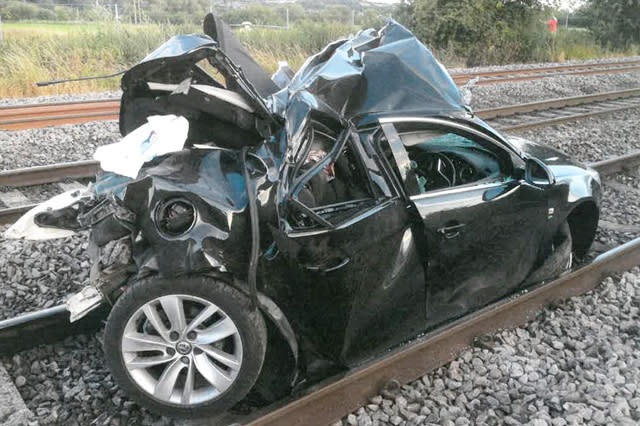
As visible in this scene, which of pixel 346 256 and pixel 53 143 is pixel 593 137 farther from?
pixel 53 143

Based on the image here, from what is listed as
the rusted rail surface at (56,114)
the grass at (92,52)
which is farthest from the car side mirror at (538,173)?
the grass at (92,52)

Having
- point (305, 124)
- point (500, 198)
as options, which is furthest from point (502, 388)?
point (305, 124)

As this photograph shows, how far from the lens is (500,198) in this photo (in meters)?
4.48

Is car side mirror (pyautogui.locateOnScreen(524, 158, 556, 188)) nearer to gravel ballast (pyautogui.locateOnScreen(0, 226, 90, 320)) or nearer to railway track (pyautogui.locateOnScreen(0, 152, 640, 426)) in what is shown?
railway track (pyautogui.locateOnScreen(0, 152, 640, 426))

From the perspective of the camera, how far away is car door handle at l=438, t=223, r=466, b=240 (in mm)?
4151

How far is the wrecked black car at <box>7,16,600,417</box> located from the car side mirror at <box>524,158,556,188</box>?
0.55ft

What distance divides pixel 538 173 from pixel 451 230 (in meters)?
1.06

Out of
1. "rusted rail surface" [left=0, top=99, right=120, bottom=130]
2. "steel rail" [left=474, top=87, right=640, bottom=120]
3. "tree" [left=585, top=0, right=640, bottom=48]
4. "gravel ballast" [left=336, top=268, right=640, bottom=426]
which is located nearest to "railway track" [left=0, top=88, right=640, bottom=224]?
"steel rail" [left=474, top=87, right=640, bottom=120]

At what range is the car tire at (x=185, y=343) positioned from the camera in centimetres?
344

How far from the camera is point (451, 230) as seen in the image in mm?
4211

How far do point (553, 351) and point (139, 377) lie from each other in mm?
2933

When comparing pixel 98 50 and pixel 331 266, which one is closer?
pixel 331 266

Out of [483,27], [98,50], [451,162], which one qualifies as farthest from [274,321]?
[483,27]

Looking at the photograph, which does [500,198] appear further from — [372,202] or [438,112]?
[372,202]
